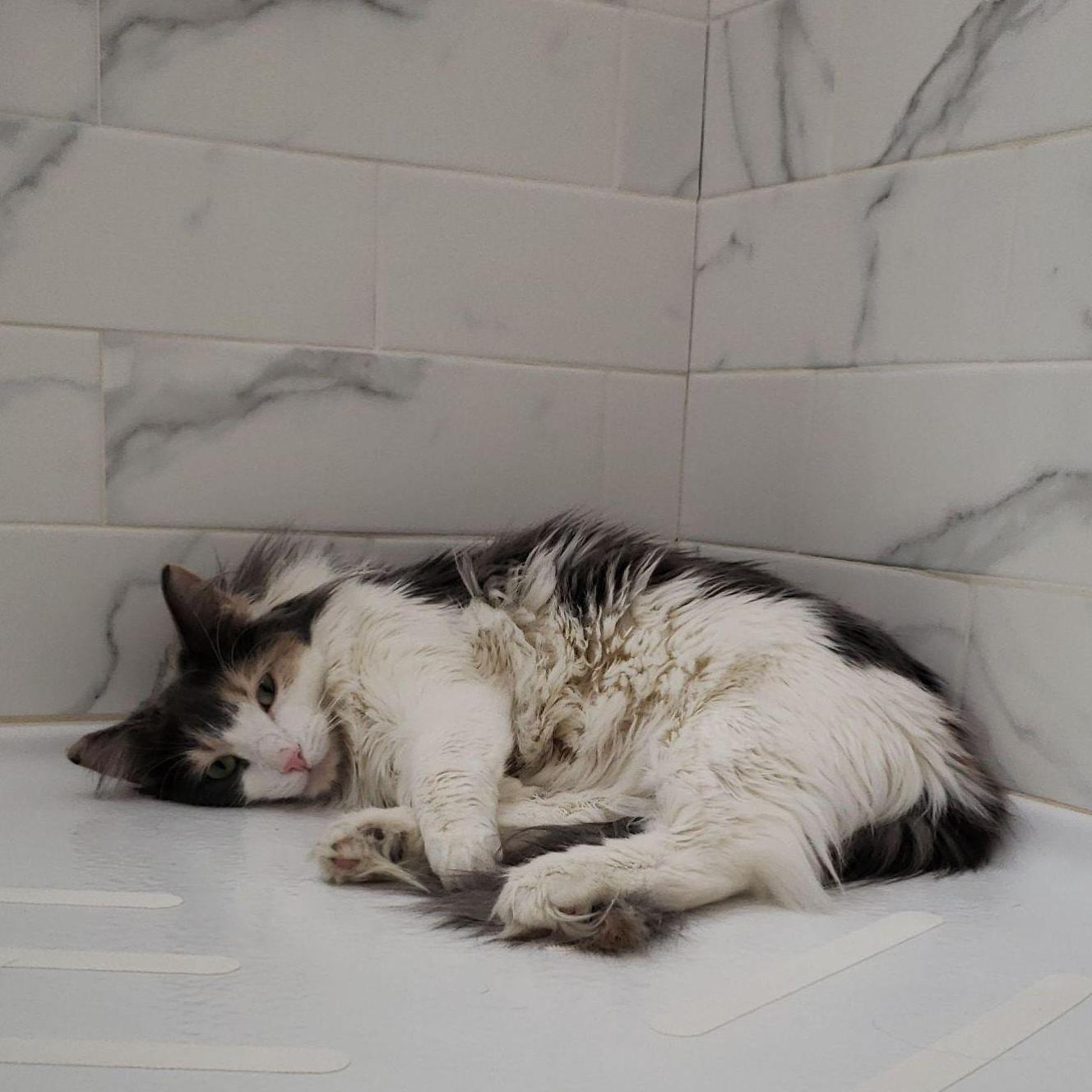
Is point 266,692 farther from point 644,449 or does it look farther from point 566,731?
point 644,449

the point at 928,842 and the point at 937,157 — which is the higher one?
the point at 937,157

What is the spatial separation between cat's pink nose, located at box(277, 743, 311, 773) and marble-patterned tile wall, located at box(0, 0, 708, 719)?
41cm

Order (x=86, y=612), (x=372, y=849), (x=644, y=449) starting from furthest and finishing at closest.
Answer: (x=644, y=449) → (x=86, y=612) → (x=372, y=849)

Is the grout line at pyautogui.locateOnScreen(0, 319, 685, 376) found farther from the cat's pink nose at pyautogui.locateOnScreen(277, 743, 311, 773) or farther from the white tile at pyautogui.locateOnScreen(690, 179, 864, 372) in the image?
the cat's pink nose at pyautogui.locateOnScreen(277, 743, 311, 773)

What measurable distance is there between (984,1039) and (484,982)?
1.57ft

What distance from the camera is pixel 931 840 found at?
138 centimetres

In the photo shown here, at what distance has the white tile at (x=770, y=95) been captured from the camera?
1823 millimetres

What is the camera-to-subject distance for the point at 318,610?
169 centimetres

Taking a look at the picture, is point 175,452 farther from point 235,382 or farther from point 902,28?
point 902,28

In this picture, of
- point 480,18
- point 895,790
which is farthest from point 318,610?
point 480,18

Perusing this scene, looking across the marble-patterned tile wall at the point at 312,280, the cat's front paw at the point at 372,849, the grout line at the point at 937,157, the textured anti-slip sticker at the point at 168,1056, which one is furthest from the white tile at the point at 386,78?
the textured anti-slip sticker at the point at 168,1056

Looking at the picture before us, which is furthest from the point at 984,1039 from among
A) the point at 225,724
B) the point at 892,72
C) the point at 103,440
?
the point at 103,440

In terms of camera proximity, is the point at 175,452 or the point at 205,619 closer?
the point at 205,619

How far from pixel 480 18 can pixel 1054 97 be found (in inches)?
38.2
